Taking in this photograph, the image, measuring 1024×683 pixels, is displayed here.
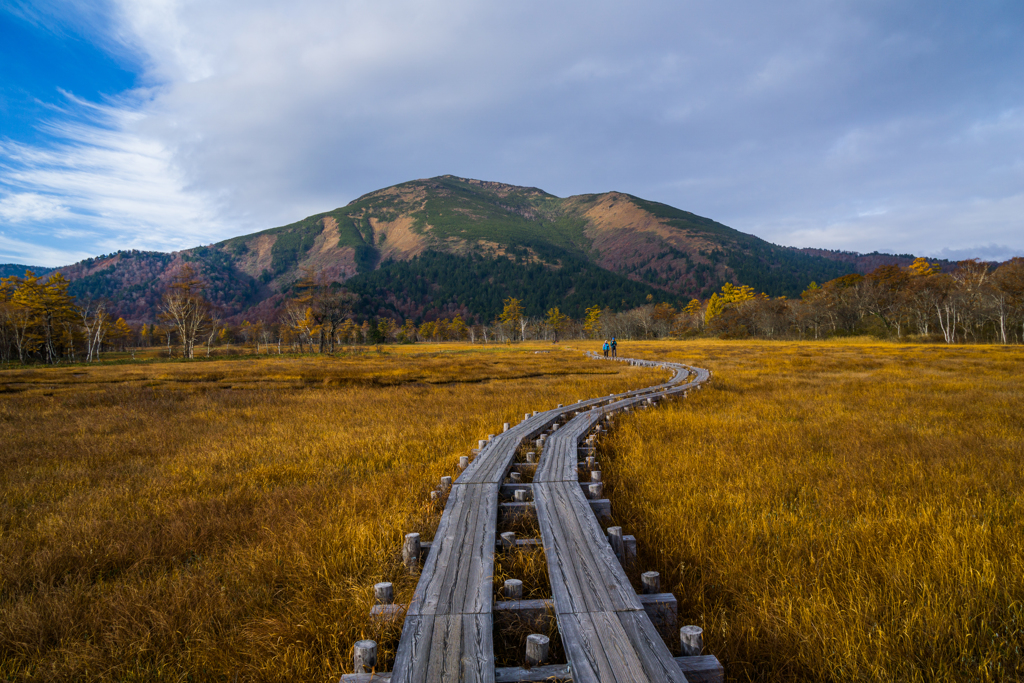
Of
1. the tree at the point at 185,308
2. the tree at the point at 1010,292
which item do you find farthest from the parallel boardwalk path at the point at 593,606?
the tree at the point at 1010,292

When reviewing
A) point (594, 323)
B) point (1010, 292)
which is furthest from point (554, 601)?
point (594, 323)

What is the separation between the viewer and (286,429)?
30.2ft

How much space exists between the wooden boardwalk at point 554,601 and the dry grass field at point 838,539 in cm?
69

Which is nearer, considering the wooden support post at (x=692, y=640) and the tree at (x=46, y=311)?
the wooden support post at (x=692, y=640)

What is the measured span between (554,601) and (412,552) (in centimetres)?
136

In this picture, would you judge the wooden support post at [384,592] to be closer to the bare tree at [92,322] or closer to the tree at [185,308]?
the tree at [185,308]

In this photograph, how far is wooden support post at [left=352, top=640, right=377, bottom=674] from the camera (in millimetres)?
2082

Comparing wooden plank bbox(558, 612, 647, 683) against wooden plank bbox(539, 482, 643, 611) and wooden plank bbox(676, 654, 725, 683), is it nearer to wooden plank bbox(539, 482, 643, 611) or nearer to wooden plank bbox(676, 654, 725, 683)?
wooden plank bbox(539, 482, 643, 611)

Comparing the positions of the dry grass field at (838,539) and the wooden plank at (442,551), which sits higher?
the wooden plank at (442,551)

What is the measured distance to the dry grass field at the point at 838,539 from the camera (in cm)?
245

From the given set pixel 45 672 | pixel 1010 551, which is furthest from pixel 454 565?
pixel 1010 551

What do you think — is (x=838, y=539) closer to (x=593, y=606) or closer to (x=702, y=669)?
(x=702, y=669)

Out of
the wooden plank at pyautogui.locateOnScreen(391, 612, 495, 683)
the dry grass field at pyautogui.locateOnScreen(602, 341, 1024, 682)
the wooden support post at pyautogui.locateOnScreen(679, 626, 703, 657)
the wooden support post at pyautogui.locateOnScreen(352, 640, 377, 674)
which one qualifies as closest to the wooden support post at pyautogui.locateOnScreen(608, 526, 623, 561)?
the dry grass field at pyautogui.locateOnScreen(602, 341, 1024, 682)

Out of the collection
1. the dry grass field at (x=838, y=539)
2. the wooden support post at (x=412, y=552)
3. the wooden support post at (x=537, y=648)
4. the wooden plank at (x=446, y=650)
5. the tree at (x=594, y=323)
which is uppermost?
the tree at (x=594, y=323)
